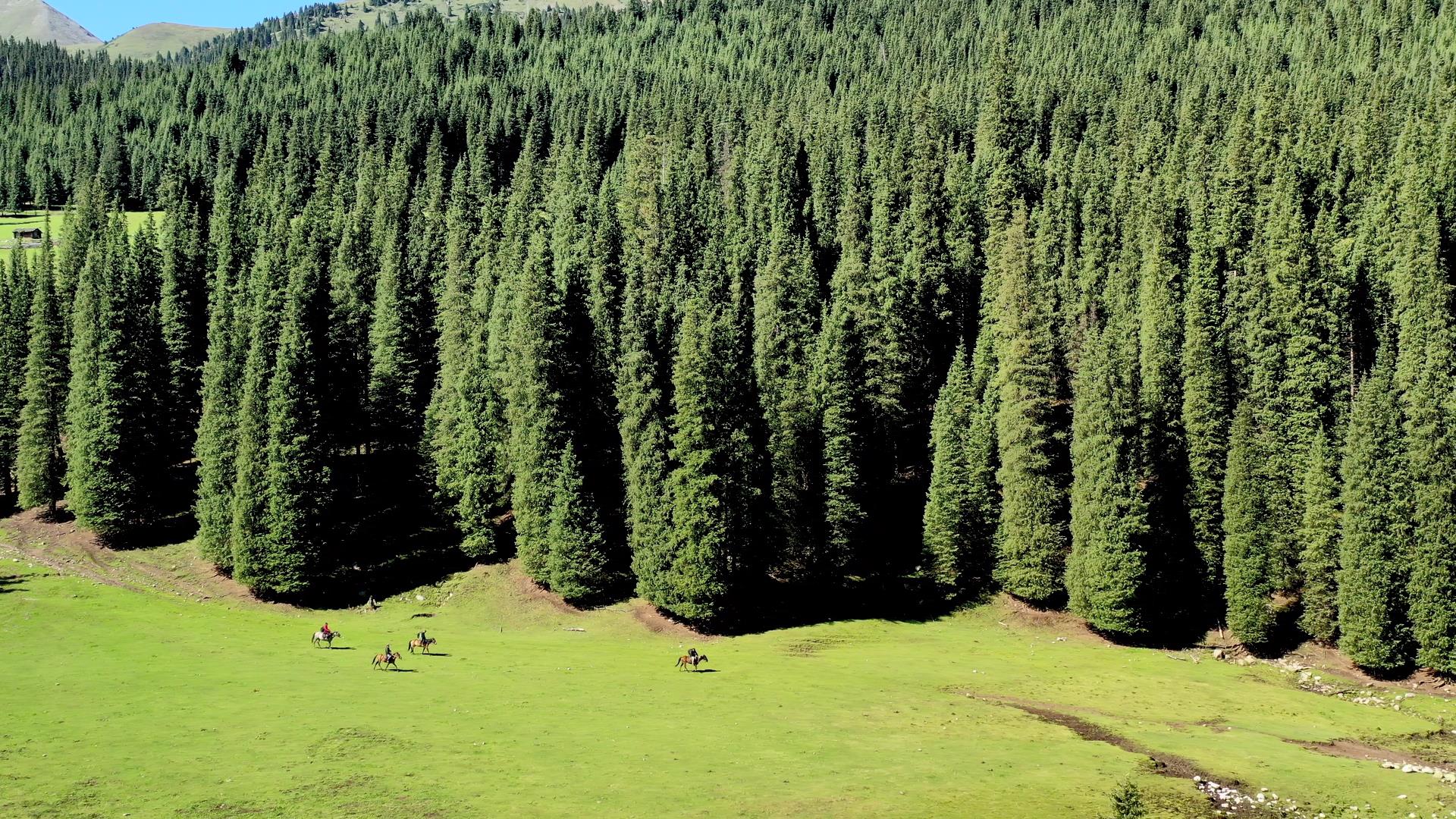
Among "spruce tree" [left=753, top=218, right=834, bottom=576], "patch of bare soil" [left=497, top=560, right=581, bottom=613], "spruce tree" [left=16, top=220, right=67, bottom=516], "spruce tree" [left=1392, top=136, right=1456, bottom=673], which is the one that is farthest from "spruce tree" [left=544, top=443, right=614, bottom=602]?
"spruce tree" [left=1392, top=136, right=1456, bottom=673]

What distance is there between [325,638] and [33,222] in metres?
161

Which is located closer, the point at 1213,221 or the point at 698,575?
the point at 698,575

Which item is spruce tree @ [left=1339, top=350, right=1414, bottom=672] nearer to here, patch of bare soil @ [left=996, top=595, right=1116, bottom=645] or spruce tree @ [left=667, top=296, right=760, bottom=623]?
patch of bare soil @ [left=996, top=595, right=1116, bottom=645]

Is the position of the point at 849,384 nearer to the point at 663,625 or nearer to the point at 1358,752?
the point at 663,625

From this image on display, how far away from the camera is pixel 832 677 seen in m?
55.1

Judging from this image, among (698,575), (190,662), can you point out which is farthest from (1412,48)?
(190,662)

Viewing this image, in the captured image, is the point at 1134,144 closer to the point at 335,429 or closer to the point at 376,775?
the point at 335,429

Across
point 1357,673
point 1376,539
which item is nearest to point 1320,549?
point 1376,539

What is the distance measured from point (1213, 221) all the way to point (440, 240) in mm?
76927

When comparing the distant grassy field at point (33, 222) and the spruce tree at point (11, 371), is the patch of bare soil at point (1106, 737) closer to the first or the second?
the spruce tree at point (11, 371)

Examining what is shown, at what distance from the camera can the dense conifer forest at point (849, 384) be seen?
67.2 meters

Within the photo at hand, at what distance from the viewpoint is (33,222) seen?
181 metres

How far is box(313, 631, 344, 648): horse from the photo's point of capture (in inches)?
2314

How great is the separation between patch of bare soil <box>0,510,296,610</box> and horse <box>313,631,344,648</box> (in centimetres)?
1170
